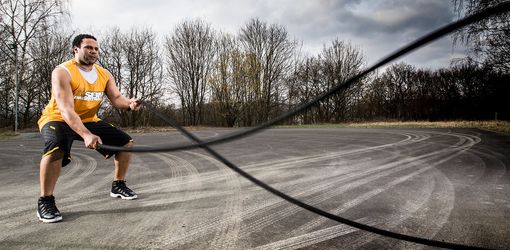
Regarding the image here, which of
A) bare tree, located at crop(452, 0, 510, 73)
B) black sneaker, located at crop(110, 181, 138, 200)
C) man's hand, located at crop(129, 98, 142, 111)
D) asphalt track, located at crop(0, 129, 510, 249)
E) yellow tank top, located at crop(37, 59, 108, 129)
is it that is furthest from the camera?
bare tree, located at crop(452, 0, 510, 73)

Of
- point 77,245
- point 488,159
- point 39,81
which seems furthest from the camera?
point 39,81

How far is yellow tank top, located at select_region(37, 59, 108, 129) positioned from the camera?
3.07 metres

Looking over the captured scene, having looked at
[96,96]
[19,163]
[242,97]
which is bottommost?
[19,163]

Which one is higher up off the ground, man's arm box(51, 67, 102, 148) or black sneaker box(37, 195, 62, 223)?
man's arm box(51, 67, 102, 148)

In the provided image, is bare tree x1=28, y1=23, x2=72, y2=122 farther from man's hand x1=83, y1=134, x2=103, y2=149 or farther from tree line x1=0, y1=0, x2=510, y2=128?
man's hand x1=83, y1=134, x2=103, y2=149

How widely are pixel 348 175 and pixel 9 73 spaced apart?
27.1 m

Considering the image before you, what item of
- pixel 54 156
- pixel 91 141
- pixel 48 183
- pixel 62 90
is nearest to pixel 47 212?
pixel 48 183

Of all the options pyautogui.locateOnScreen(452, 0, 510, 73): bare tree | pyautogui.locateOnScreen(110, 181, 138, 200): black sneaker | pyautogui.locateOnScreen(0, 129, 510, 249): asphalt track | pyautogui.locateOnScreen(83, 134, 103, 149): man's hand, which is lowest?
pyautogui.locateOnScreen(0, 129, 510, 249): asphalt track

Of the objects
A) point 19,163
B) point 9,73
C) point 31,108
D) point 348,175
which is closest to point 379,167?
point 348,175

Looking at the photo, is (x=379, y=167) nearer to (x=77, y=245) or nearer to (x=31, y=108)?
(x=77, y=245)

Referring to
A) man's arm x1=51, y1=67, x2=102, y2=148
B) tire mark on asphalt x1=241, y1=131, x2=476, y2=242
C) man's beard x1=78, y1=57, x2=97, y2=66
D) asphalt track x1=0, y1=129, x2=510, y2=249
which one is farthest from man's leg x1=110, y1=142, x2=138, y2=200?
tire mark on asphalt x1=241, y1=131, x2=476, y2=242

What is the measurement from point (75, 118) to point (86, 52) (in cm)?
79

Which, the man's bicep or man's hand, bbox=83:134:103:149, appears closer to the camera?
man's hand, bbox=83:134:103:149

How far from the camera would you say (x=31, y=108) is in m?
28.0
